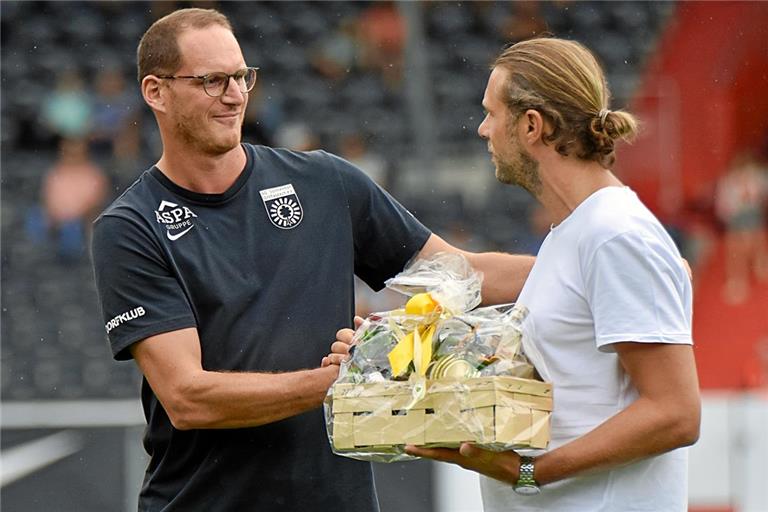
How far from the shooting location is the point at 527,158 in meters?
2.94

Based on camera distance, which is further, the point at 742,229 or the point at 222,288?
the point at 742,229

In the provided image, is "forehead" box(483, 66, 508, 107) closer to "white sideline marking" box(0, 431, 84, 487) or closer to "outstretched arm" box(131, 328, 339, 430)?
"outstretched arm" box(131, 328, 339, 430)

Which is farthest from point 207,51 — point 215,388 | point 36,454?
point 36,454

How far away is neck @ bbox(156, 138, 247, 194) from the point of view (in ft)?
11.6

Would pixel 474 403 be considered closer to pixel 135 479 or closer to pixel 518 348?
pixel 518 348

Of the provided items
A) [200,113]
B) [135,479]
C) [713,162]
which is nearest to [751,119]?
[713,162]

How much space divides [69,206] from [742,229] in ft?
18.0

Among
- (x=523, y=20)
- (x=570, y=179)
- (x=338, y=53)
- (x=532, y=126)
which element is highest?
(x=523, y=20)

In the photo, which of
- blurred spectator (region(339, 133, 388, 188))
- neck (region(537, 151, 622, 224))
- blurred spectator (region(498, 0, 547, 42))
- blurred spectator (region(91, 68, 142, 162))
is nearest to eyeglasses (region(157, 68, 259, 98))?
neck (region(537, 151, 622, 224))

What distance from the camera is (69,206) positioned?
1045 cm

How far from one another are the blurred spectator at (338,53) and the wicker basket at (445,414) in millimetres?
9328

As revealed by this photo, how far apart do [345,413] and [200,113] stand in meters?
1.10

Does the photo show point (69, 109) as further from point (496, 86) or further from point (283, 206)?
point (496, 86)

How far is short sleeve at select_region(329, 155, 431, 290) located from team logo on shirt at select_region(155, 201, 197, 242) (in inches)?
17.9
